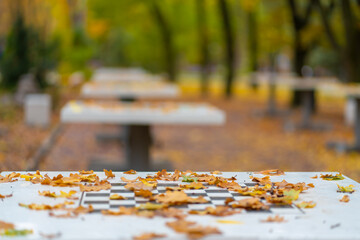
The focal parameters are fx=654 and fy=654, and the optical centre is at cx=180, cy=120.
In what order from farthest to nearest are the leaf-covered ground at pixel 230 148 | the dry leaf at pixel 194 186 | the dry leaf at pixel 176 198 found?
the leaf-covered ground at pixel 230 148 → the dry leaf at pixel 194 186 → the dry leaf at pixel 176 198

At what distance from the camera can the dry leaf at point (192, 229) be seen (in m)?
2.35

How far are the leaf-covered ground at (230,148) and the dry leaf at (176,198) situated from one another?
22.2 feet

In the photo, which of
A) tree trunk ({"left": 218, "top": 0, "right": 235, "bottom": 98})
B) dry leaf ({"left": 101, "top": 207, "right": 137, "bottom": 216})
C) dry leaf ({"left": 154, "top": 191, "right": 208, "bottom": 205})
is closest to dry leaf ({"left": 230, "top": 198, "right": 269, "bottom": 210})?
dry leaf ({"left": 154, "top": 191, "right": 208, "bottom": 205})

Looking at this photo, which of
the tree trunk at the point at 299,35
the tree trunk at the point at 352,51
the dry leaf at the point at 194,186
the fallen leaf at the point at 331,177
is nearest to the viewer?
the dry leaf at the point at 194,186

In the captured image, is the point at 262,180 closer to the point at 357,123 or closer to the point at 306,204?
the point at 306,204

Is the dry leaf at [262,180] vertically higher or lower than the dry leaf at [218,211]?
lower

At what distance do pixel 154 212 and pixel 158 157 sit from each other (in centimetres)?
840

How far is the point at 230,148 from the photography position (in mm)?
12555

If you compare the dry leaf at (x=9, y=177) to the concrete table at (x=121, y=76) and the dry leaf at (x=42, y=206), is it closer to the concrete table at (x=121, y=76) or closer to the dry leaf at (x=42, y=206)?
the dry leaf at (x=42, y=206)

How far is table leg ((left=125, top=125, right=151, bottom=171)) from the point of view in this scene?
8.88 metres

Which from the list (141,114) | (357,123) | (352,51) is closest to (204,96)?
(352,51)

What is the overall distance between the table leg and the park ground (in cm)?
134

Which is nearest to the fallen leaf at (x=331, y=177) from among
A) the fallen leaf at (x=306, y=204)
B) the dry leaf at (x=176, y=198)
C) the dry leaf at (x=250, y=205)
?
the fallen leaf at (x=306, y=204)

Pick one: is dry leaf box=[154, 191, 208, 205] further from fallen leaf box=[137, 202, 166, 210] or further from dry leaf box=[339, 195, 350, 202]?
dry leaf box=[339, 195, 350, 202]
